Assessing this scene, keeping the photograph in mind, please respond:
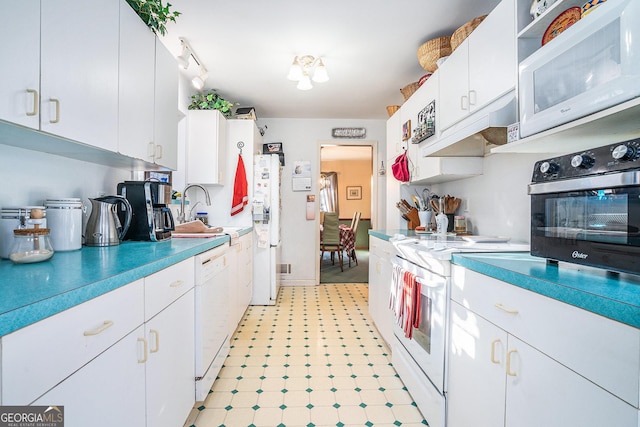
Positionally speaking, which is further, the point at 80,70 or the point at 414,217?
the point at 414,217

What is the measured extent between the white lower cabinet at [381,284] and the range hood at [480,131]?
0.80 m

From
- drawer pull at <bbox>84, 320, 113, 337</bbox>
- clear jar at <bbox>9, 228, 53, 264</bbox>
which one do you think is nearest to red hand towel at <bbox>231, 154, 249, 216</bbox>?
clear jar at <bbox>9, 228, 53, 264</bbox>

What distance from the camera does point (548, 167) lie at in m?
0.98

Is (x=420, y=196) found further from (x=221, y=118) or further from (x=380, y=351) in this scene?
(x=221, y=118)

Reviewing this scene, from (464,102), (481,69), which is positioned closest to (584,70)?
(481,69)

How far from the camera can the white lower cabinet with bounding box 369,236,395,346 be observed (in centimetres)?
222

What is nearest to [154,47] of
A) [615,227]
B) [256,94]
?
[256,94]

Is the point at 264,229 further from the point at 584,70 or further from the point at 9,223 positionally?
the point at 584,70

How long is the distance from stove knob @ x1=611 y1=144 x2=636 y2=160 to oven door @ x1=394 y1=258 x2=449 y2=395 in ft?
2.56

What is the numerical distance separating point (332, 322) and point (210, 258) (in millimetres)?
1605

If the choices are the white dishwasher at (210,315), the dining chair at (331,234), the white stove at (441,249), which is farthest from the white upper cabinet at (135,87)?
the dining chair at (331,234)

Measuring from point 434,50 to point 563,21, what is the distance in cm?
114

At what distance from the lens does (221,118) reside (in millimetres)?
3076

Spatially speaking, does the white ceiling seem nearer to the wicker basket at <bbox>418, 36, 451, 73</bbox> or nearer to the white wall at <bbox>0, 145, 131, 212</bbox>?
the wicker basket at <bbox>418, 36, 451, 73</bbox>
